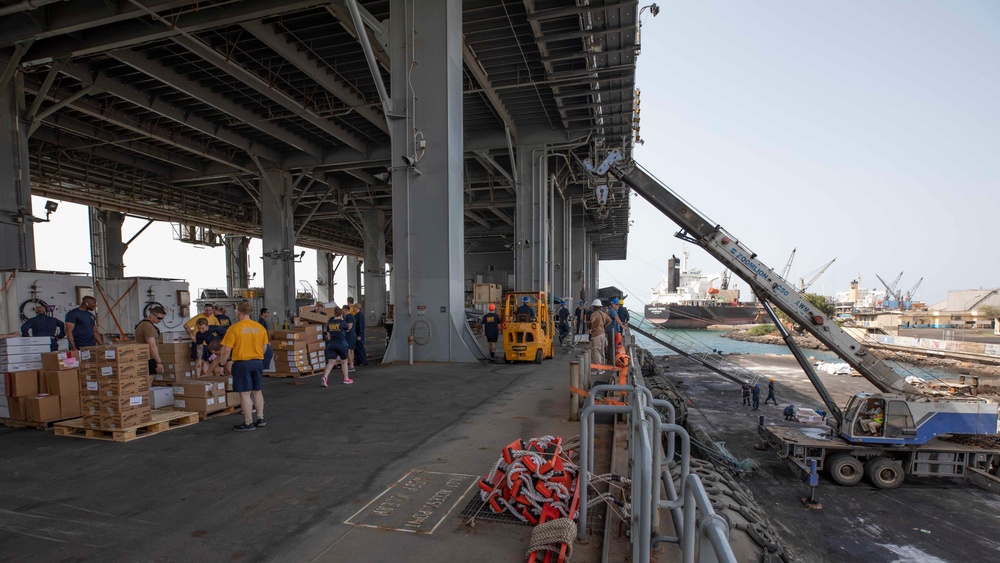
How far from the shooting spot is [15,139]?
41.9 ft

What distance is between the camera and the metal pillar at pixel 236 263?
4300 cm

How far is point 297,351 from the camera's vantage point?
452 inches

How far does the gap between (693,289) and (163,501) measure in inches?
3301

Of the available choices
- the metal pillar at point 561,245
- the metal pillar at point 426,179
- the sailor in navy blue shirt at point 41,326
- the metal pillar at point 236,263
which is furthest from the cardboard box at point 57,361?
the metal pillar at point 236,263

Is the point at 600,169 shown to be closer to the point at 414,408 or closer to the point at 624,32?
the point at 624,32

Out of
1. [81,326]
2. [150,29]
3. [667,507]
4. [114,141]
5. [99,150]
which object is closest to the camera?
[667,507]

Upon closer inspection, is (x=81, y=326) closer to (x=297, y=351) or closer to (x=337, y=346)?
(x=297, y=351)

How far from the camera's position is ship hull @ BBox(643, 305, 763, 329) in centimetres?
7388

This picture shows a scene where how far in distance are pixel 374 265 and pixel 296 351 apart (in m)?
22.5

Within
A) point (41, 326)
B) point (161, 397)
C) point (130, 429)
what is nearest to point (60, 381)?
point (161, 397)

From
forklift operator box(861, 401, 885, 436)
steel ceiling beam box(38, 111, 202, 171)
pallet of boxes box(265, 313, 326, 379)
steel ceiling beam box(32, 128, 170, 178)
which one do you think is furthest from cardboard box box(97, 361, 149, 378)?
steel ceiling beam box(32, 128, 170, 178)

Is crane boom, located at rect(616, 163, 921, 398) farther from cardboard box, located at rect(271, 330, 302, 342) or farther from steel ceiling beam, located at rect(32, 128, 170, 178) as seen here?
steel ceiling beam, located at rect(32, 128, 170, 178)

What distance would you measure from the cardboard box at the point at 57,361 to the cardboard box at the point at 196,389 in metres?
1.42

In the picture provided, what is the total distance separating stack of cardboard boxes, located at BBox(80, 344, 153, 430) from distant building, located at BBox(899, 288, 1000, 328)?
80.7m
